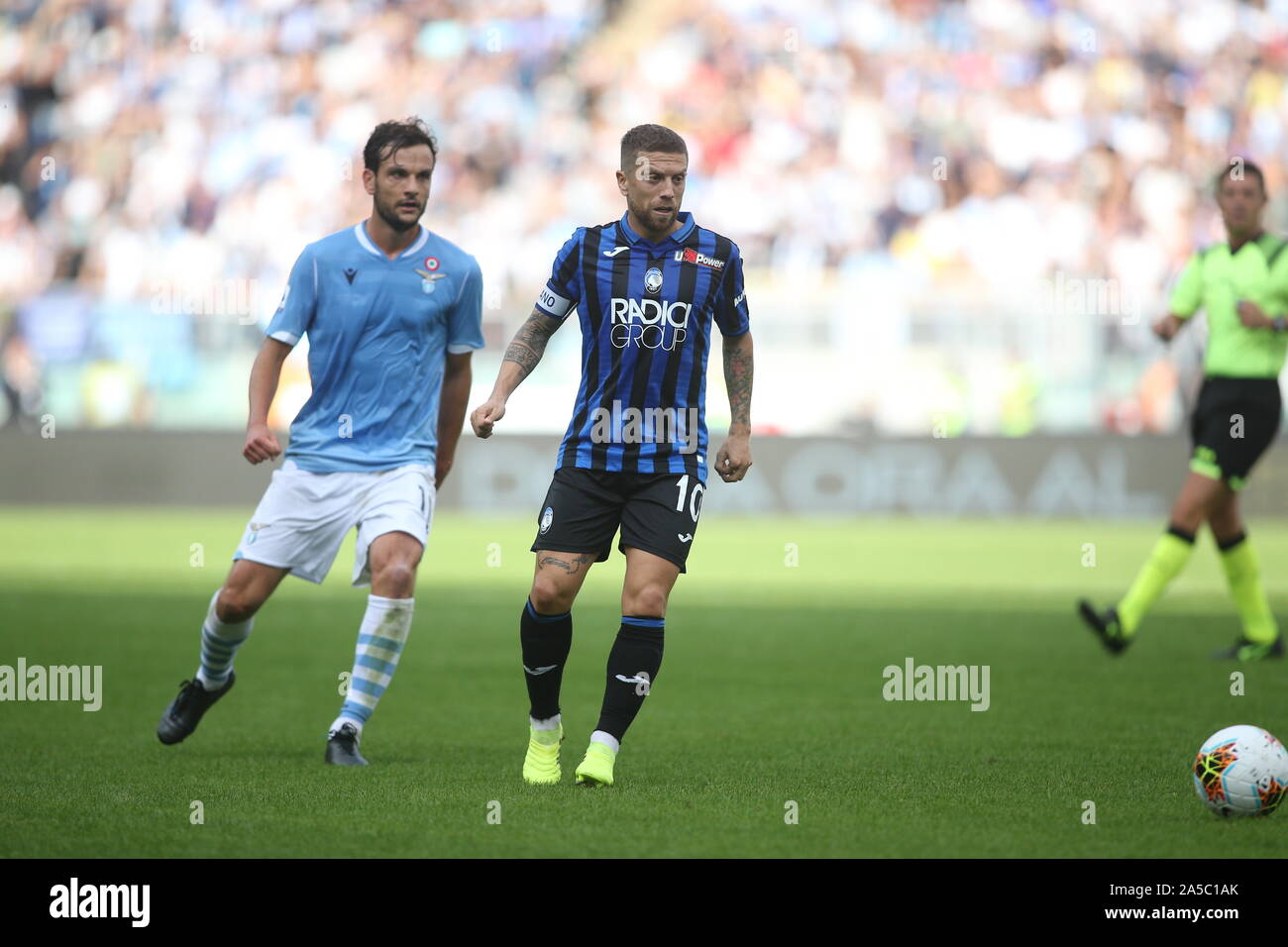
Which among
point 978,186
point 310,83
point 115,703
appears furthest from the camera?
point 310,83

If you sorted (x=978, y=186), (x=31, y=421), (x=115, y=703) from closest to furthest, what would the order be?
(x=115, y=703)
(x=31, y=421)
(x=978, y=186)

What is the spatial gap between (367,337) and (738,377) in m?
1.44

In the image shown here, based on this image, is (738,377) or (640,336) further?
(738,377)

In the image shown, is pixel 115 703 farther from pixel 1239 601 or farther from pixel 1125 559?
pixel 1125 559

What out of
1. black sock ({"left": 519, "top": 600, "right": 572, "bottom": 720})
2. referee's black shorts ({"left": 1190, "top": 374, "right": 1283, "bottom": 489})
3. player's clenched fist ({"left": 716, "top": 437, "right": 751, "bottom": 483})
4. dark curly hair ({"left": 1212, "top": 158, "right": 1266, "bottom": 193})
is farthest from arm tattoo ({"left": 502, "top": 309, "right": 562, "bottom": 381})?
referee's black shorts ({"left": 1190, "top": 374, "right": 1283, "bottom": 489})

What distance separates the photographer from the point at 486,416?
5.85 meters

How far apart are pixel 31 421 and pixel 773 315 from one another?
30.1ft

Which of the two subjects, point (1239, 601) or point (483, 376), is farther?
point (483, 376)

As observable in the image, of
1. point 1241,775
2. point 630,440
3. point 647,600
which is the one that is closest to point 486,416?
point 630,440

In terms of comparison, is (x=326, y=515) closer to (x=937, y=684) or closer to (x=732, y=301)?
(x=732, y=301)

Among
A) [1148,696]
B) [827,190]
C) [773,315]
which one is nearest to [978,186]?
[827,190]

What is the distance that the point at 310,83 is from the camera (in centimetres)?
2611

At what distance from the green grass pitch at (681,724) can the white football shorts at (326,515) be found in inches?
30.2
